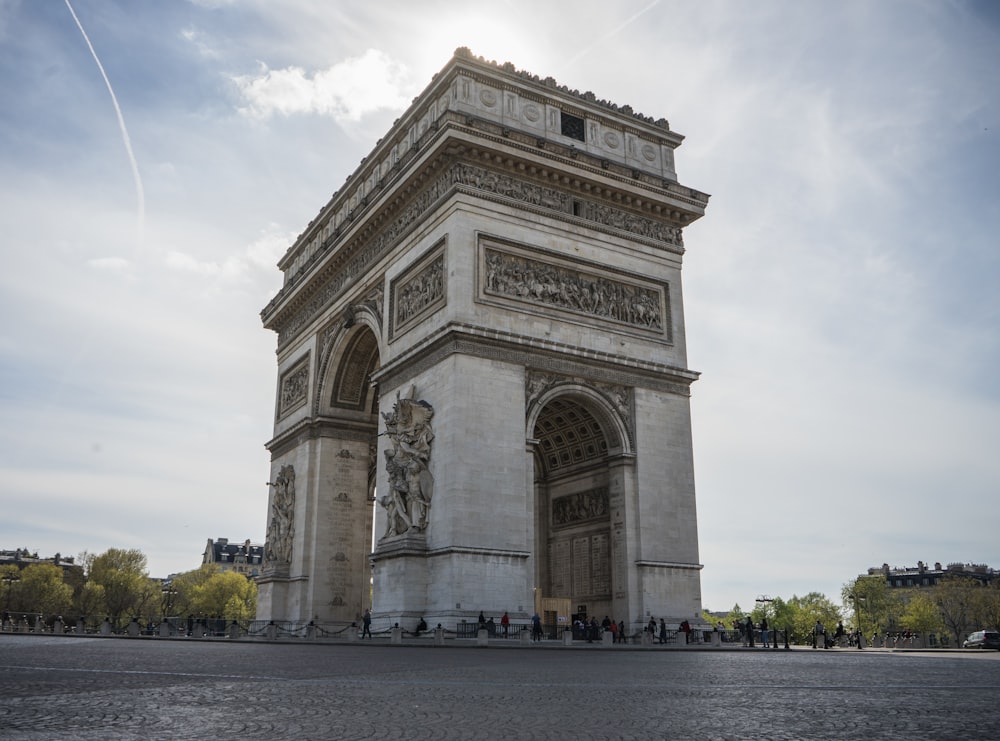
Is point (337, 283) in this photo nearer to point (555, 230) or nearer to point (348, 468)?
point (348, 468)

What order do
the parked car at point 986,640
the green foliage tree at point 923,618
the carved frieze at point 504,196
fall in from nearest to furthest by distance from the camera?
the carved frieze at point 504,196 → the parked car at point 986,640 → the green foliage tree at point 923,618

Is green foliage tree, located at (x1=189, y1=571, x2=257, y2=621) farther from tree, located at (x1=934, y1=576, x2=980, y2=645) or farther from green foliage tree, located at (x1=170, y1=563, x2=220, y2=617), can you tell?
tree, located at (x1=934, y1=576, x2=980, y2=645)

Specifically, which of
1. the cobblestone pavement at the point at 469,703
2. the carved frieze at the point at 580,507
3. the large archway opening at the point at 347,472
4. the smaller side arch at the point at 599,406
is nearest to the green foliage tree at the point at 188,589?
the large archway opening at the point at 347,472

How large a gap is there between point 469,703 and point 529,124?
80.3 feet

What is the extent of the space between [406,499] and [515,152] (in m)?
11.0

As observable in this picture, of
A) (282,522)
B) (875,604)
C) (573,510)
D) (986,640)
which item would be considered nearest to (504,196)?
(573,510)

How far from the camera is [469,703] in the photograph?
7.16 m

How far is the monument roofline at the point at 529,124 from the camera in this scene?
28.5 m

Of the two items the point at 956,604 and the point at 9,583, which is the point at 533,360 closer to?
the point at 956,604

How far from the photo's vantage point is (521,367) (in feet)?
86.6

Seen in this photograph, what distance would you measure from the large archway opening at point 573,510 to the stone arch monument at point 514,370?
3.1 inches

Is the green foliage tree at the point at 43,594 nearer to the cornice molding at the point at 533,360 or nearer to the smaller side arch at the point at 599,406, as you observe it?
the cornice molding at the point at 533,360

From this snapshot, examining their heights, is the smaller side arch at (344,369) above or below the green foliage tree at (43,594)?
above

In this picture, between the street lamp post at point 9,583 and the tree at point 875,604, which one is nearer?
the street lamp post at point 9,583
